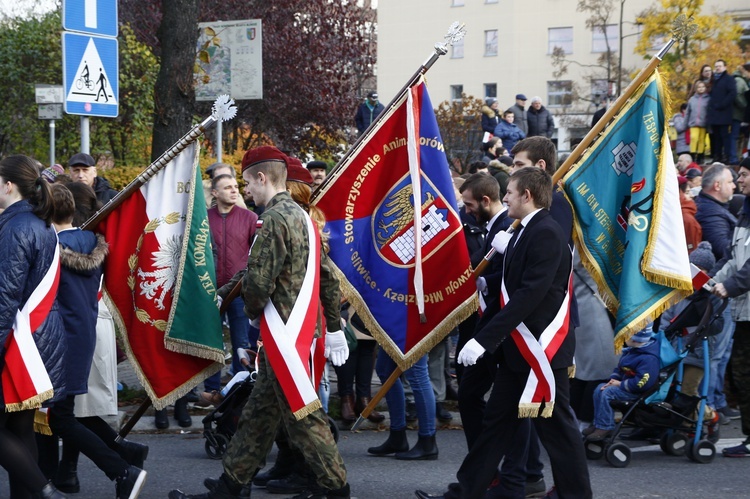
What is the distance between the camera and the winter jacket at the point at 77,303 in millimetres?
5609

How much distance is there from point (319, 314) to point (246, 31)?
4.59 m

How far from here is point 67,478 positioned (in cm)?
613

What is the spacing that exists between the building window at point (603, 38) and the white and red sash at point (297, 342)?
45203mm

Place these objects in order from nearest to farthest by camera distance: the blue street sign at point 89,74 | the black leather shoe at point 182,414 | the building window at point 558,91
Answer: the blue street sign at point 89,74 → the black leather shoe at point 182,414 → the building window at point 558,91

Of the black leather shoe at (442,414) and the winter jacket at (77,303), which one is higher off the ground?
the winter jacket at (77,303)

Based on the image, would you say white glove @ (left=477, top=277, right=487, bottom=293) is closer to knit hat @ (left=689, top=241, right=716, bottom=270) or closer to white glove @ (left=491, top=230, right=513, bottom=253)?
white glove @ (left=491, top=230, right=513, bottom=253)

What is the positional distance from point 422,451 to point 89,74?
12.5 ft

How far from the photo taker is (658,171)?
6.36 metres

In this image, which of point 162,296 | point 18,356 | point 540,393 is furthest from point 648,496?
point 18,356

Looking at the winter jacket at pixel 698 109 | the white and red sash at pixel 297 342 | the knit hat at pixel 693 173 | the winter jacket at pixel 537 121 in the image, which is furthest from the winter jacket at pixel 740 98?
the white and red sash at pixel 297 342

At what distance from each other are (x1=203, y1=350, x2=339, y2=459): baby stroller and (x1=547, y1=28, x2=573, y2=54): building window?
153 ft

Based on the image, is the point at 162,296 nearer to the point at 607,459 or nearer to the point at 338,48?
the point at 607,459

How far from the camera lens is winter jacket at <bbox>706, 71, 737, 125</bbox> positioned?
15352mm

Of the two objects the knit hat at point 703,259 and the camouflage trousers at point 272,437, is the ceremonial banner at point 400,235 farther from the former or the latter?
the knit hat at point 703,259
